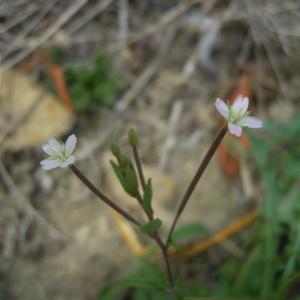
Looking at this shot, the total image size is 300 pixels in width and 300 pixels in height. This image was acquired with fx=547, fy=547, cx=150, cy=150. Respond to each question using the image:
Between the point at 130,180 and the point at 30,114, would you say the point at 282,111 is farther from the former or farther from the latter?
the point at 130,180

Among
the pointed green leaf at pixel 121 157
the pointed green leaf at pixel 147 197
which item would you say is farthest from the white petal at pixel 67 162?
the pointed green leaf at pixel 147 197

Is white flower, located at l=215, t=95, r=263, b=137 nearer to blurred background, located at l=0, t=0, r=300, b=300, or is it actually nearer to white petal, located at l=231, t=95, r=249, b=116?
white petal, located at l=231, t=95, r=249, b=116

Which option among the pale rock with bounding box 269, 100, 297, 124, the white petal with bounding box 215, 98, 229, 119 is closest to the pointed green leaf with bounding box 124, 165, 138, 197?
the white petal with bounding box 215, 98, 229, 119

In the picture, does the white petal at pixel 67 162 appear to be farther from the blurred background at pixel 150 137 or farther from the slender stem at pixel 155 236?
the blurred background at pixel 150 137

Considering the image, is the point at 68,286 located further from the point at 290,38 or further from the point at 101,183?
the point at 290,38

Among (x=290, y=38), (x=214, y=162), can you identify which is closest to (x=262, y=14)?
(x=290, y=38)

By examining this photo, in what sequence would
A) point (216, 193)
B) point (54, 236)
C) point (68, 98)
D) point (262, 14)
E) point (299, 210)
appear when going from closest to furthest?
point (299, 210) → point (54, 236) → point (216, 193) → point (68, 98) → point (262, 14)

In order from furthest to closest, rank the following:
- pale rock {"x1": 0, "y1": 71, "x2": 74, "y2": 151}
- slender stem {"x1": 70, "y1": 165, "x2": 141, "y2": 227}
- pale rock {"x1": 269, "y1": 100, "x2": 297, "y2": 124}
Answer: pale rock {"x1": 269, "y1": 100, "x2": 297, "y2": 124} → pale rock {"x1": 0, "y1": 71, "x2": 74, "y2": 151} → slender stem {"x1": 70, "y1": 165, "x2": 141, "y2": 227}

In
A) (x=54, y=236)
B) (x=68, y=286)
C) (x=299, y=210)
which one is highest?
(x=54, y=236)
